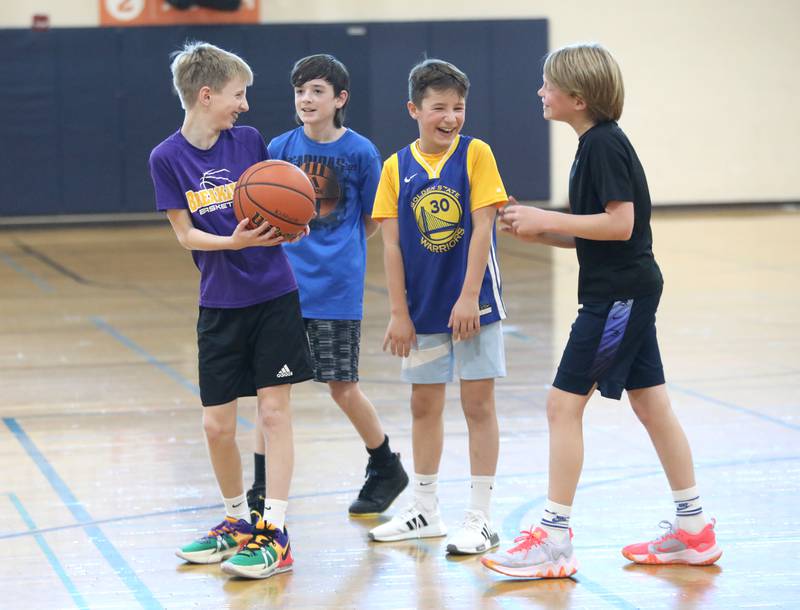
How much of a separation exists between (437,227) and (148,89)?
11715 mm

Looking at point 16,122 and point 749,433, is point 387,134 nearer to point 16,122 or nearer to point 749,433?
point 16,122

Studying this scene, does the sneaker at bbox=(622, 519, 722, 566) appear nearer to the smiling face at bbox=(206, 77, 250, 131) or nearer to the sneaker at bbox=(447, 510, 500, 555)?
the sneaker at bbox=(447, 510, 500, 555)

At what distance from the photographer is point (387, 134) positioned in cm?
1505

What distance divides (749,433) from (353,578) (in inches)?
84.0

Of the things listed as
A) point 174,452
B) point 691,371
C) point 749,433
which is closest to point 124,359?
point 174,452

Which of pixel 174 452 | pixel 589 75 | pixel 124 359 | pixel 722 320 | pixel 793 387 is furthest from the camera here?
pixel 722 320

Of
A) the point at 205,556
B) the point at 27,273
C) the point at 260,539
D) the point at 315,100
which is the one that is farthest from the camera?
the point at 27,273

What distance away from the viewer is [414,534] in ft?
11.7

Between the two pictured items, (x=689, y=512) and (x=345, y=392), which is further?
(x=345, y=392)

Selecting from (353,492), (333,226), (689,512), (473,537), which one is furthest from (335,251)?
(689,512)

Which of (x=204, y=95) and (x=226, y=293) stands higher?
(x=204, y=95)

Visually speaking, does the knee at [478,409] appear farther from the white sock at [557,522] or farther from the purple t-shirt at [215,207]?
the purple t-shirt at [215,207]

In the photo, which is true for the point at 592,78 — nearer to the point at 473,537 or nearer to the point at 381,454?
the point at 473,537

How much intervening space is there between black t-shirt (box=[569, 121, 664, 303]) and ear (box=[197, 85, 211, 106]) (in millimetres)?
1006
